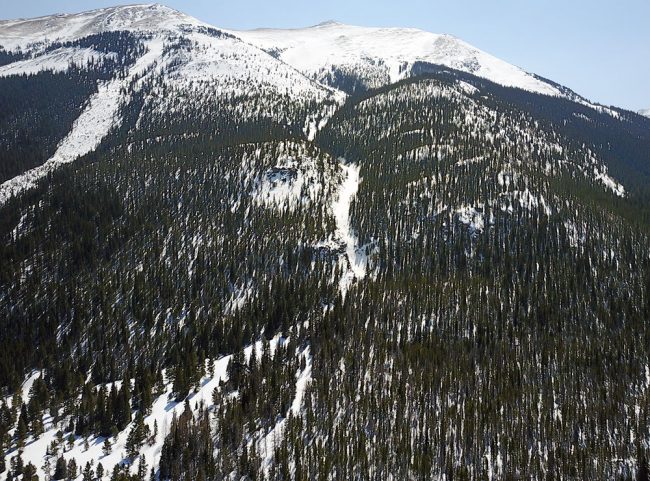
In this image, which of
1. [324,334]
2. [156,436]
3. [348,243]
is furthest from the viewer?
[348,243]

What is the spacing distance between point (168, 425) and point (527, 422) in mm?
76195

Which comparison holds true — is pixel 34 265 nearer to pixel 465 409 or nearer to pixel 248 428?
pixel 248 428

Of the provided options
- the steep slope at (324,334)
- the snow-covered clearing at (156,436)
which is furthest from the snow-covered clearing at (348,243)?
the snow-covered clearing at (156,436)

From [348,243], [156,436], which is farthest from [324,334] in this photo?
[348,243]

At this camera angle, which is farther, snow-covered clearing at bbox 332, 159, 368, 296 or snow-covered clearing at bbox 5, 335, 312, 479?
snow-covered clearing at bbox 332, 159, 368, 296

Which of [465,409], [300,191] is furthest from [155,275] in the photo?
[465,409]

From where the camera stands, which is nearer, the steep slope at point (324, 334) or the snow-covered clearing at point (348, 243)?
the steep slope at point (324, 334)

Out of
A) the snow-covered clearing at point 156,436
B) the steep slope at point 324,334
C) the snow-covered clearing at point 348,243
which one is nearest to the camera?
the snow-covered clearing at point 156,436

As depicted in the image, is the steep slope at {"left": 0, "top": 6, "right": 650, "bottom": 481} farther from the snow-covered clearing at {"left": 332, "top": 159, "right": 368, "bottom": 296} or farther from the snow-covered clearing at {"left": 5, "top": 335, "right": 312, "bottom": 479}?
the snow-covered clearing at {"left": 332, "top": 159, "right": 368, "bottom": 296}

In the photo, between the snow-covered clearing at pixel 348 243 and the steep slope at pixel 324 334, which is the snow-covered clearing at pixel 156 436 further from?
the snow-covered clearing at pixel 348 243

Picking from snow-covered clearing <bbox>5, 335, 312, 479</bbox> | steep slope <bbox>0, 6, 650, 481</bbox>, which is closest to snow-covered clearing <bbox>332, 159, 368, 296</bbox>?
steep slope <bbox>0, 6, 650, 481</bbox>

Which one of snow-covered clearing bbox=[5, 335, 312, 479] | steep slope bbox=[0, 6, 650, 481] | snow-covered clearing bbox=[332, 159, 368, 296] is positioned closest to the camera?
snow-covered clearing bbox=[5, 335, 312, 479]

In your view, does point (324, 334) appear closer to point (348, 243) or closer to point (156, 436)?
point (156, 436)

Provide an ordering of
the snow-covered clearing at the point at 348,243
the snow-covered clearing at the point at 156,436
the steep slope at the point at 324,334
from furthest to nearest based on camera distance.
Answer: the snow-covered clearing at the point at 348,243 < the steep slope at the point at 324,334 < the snow-covered clearing at the point at 156,436
